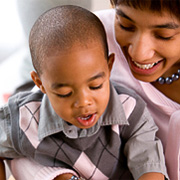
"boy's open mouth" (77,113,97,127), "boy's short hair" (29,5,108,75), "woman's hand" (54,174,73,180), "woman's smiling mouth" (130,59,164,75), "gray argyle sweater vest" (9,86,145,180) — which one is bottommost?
"woman's hand" (54,174,73,180)

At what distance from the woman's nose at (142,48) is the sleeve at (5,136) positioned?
1.49ft

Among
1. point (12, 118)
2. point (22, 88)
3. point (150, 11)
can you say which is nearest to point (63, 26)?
Answer: point (150, 11)

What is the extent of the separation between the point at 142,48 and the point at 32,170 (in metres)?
0.52

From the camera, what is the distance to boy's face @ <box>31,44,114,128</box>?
2.52 ft

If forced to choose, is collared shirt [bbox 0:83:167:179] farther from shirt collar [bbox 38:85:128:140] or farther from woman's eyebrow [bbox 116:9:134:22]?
woman's eyebrow [bbox 116:9:134:22]

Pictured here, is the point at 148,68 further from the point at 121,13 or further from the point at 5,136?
the point at 5,136

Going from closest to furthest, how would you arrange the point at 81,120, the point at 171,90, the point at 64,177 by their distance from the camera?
1. the point at 81,120
2. the point at 64,177
3. the point at 171,90

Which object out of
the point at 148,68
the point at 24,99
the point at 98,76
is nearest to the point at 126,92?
the point at 148,68

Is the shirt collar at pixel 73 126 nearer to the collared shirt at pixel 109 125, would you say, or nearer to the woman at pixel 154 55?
the collared shirt at pixel 109 125

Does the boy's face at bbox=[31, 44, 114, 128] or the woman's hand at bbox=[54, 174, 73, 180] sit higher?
the boy's face at bbox=[31, 44, 114, 128]

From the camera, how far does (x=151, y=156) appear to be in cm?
96

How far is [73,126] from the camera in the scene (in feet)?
3.03

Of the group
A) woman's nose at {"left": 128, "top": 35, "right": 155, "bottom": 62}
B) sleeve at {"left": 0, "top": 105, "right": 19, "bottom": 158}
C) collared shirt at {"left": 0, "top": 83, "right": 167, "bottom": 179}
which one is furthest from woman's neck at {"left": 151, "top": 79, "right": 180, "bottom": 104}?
sleeve at {"left": 0, "top": 105, "right": 19, "bottom": 158}

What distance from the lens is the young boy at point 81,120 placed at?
0.79m
